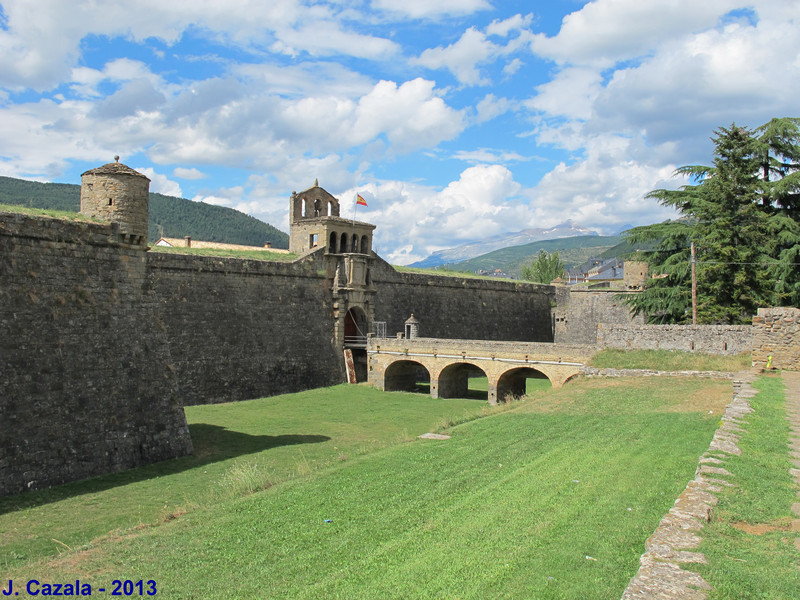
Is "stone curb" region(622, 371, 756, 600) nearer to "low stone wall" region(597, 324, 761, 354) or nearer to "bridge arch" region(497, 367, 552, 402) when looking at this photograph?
"low stone wall" region(597, 324, 761, 354)

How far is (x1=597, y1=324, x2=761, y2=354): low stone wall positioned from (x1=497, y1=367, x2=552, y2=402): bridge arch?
3.78 m

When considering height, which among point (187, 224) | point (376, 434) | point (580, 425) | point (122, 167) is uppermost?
point (187, 224)

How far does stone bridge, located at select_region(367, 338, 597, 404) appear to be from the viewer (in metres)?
23.6

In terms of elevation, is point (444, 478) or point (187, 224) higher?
point (187, 224)

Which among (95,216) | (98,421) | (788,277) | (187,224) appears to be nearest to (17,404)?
(98,421)

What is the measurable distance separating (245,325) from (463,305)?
1455cm

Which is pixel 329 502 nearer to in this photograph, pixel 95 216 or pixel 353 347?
pixel 95 216

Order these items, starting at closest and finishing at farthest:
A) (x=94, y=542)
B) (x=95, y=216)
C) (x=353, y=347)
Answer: (x=94, y=542), (x=95, y=216), (x=353, y=347)

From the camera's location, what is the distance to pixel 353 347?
30.1 metres

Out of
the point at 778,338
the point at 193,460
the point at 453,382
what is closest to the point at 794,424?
the point at 778,338

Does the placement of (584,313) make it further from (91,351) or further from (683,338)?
(91,351)

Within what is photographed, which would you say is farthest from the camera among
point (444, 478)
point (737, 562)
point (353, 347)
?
point (353, 347)

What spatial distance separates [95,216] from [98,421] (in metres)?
5.40

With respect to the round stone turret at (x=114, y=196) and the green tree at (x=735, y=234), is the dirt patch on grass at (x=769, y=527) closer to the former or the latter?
the round stone turret at (x=114, y=196)
